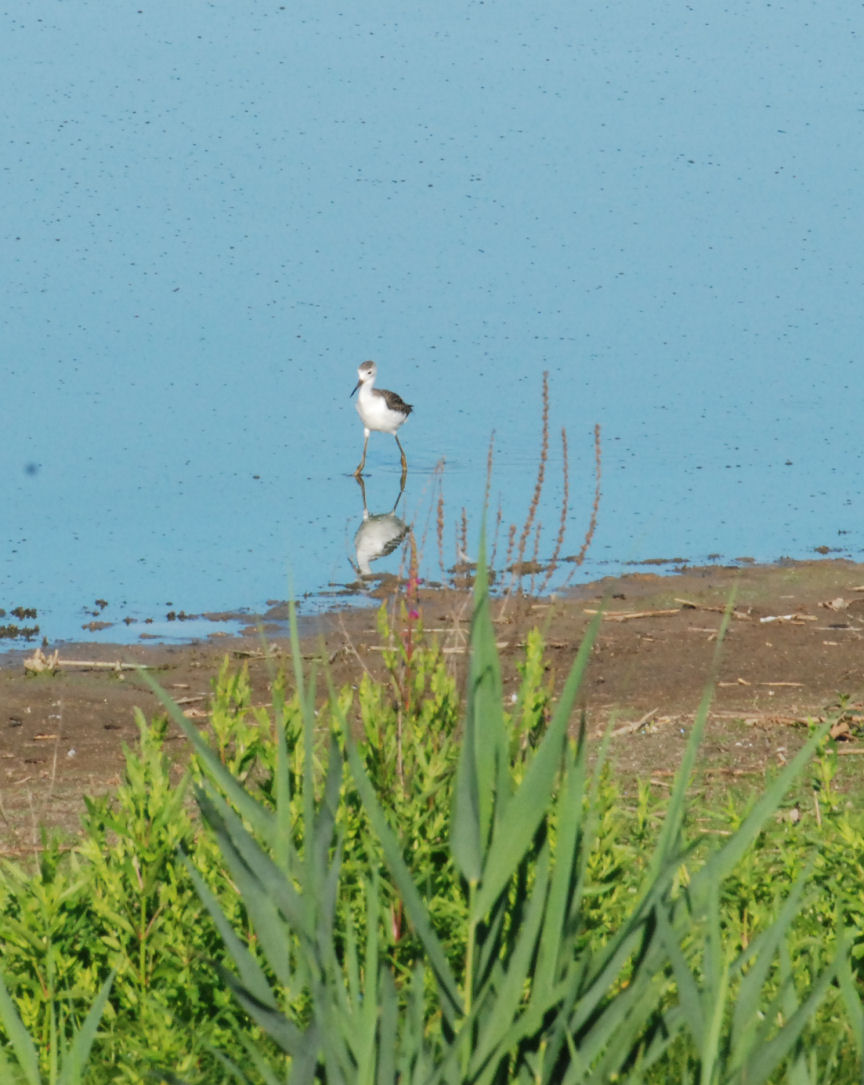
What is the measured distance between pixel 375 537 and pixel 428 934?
10.4m

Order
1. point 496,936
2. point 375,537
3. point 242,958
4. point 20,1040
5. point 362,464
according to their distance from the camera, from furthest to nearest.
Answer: point 362,464 < point 375,537 < point 20,1040 < point 242,958 < point 496,936

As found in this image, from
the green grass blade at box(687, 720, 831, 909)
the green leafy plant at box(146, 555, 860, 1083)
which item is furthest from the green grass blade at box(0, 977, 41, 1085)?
the green grass blade at box(687, 720, 831, 909)

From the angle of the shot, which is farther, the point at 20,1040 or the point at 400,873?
the point at 20,1040

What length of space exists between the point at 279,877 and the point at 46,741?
588 centimetres

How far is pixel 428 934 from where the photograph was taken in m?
2.38

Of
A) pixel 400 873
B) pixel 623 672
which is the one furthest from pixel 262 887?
pixel 623 672

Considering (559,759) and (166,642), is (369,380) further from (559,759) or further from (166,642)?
(559,759)

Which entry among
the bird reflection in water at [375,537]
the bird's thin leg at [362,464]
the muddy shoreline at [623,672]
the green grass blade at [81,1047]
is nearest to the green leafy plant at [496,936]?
the green grass blade at [81,1047]

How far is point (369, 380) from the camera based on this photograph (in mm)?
16062

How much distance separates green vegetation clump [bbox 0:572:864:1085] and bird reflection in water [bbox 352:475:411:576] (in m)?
7.98

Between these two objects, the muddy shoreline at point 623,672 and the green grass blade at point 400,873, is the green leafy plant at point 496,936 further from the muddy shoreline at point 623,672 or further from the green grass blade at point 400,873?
the muddy shoreline at point 623,672

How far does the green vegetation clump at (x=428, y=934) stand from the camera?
239cm

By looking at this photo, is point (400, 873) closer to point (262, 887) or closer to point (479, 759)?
point (479, 759)

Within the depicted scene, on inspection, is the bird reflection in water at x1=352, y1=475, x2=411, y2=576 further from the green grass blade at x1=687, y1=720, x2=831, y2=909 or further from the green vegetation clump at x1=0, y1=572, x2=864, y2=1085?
the green grass blade at x1=687, y1=720, x2=831, y2=909
